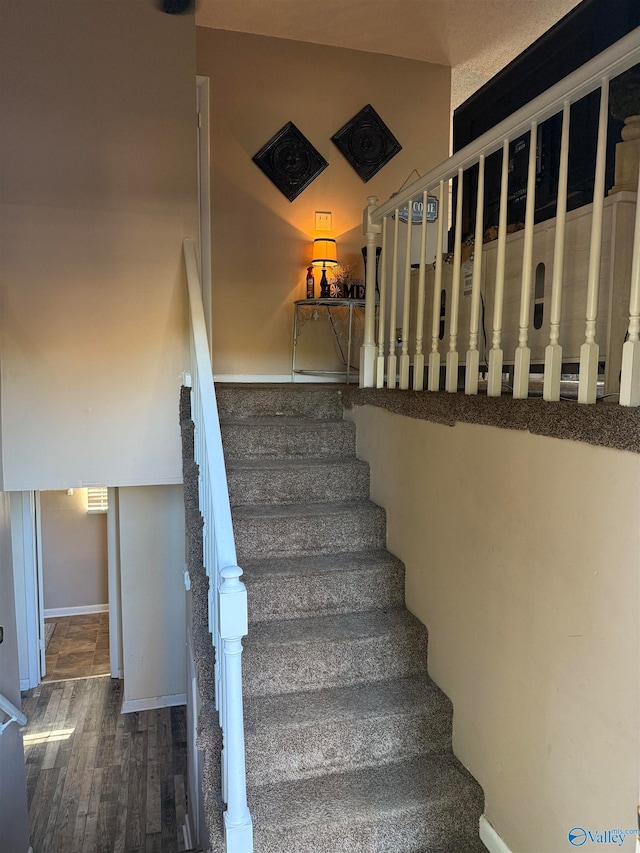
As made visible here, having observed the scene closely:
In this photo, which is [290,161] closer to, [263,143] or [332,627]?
[263,143]

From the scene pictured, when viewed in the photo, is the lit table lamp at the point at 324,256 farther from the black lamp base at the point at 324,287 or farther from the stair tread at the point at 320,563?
the stair tread at the point at 320,563

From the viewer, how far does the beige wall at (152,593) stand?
4508mm

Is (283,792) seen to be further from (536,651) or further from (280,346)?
(280,346)

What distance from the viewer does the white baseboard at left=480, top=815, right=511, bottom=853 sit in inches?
68.9

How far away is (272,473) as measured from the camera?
8.86 ft

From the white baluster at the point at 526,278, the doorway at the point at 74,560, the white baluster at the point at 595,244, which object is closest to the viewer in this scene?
the white baluster at the point at 595,244

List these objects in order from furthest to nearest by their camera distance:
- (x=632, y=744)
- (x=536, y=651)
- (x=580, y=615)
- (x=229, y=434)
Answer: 1. (x=229, y=434)
2. (x=536, y=651)
3. (x=580, y=615)
4. (x=632, y=744)

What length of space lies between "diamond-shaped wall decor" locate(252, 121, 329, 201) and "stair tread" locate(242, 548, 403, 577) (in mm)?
2709

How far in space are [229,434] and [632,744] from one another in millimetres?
2105

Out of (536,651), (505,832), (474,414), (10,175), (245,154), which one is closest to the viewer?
(536,651)

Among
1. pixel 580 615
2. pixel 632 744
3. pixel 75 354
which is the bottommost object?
pixel 632 744

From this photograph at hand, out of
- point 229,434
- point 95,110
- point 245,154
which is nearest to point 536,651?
point 229,434

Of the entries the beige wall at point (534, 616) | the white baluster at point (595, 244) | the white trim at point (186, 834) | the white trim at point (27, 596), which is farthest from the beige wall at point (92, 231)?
the white trim at point (27, 596)

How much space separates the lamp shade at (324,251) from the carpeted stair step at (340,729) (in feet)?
9.17
